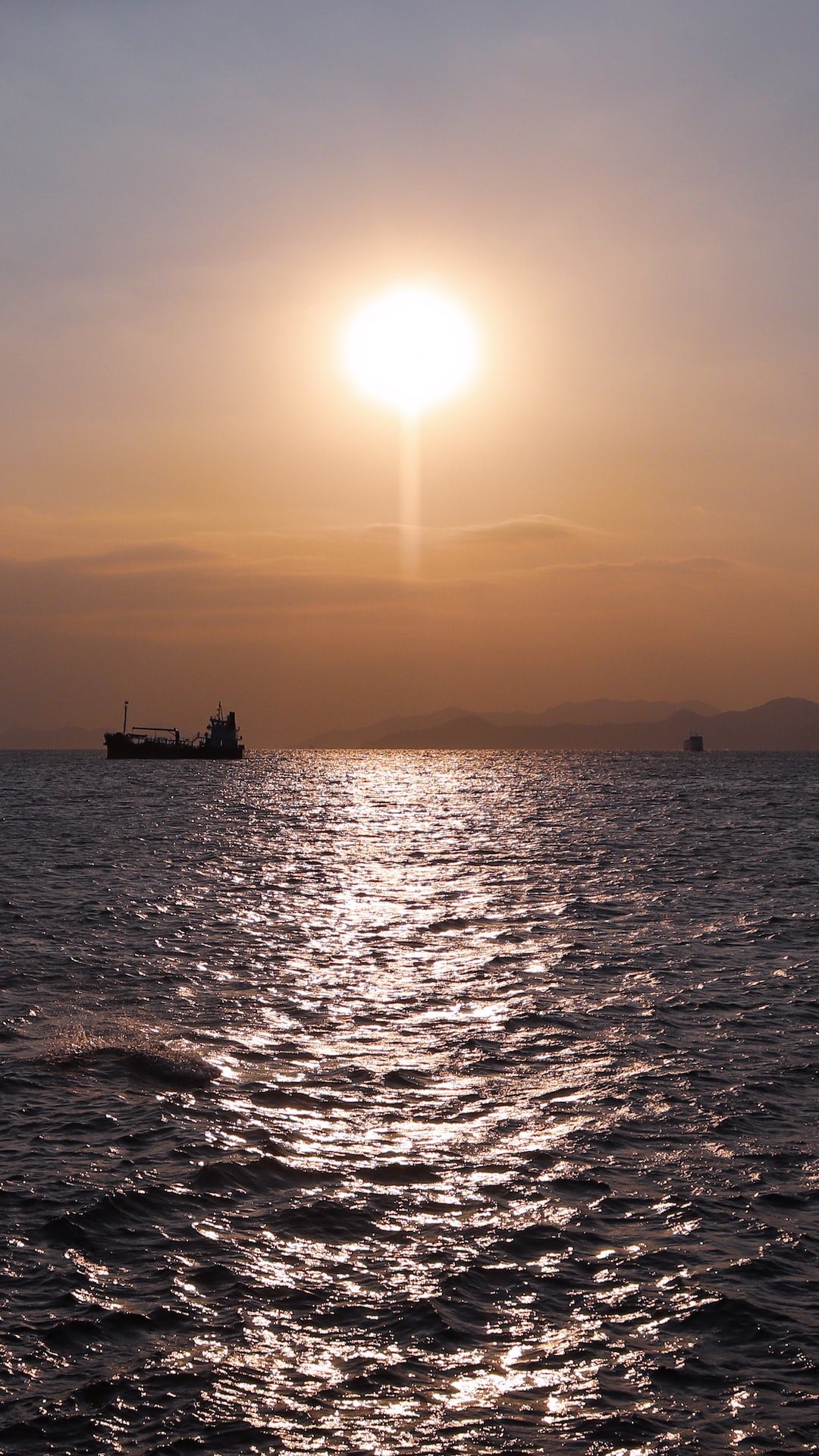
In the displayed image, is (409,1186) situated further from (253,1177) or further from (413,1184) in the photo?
(253,1177)

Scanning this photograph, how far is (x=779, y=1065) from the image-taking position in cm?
2122

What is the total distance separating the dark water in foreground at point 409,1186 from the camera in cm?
1045

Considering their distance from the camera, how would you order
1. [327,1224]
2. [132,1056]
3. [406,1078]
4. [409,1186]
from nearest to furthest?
[327,1224] → [409,1186] → [406,1078] → [132,1056]

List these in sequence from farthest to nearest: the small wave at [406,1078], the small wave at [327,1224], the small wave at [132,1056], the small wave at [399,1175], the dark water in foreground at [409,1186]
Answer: the small wave at [132,1056] < the small wave at [406,1078] < the small wave at [399,1175] < the small wave at [327,1224] < the dark water in foreground at [409,1186]

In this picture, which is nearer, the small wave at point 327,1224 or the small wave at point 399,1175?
the small wave at point 327,1224

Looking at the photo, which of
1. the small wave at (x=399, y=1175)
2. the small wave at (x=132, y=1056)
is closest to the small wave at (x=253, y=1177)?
the small wave at (x=399, y=1175)

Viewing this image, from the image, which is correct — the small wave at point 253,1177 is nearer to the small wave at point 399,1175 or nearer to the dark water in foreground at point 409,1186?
the dark water in foreground at point 409,1186

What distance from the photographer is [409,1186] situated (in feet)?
50.4

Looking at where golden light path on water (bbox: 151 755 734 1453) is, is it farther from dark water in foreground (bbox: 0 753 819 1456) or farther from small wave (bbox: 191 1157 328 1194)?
small wave (bbox: 191 1157 328 1194)

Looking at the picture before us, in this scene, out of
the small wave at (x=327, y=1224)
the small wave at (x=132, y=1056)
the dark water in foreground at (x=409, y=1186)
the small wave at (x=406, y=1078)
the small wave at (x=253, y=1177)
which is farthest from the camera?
the small wave at (x=132, y=1056)

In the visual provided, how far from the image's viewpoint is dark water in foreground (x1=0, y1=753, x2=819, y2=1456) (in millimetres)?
10453

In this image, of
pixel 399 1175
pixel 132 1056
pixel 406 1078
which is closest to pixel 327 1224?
pixel 399 1175

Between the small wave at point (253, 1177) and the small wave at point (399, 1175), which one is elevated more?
the small wave at point (399, 1175)

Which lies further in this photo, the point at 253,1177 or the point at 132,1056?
the point at 132,1056
